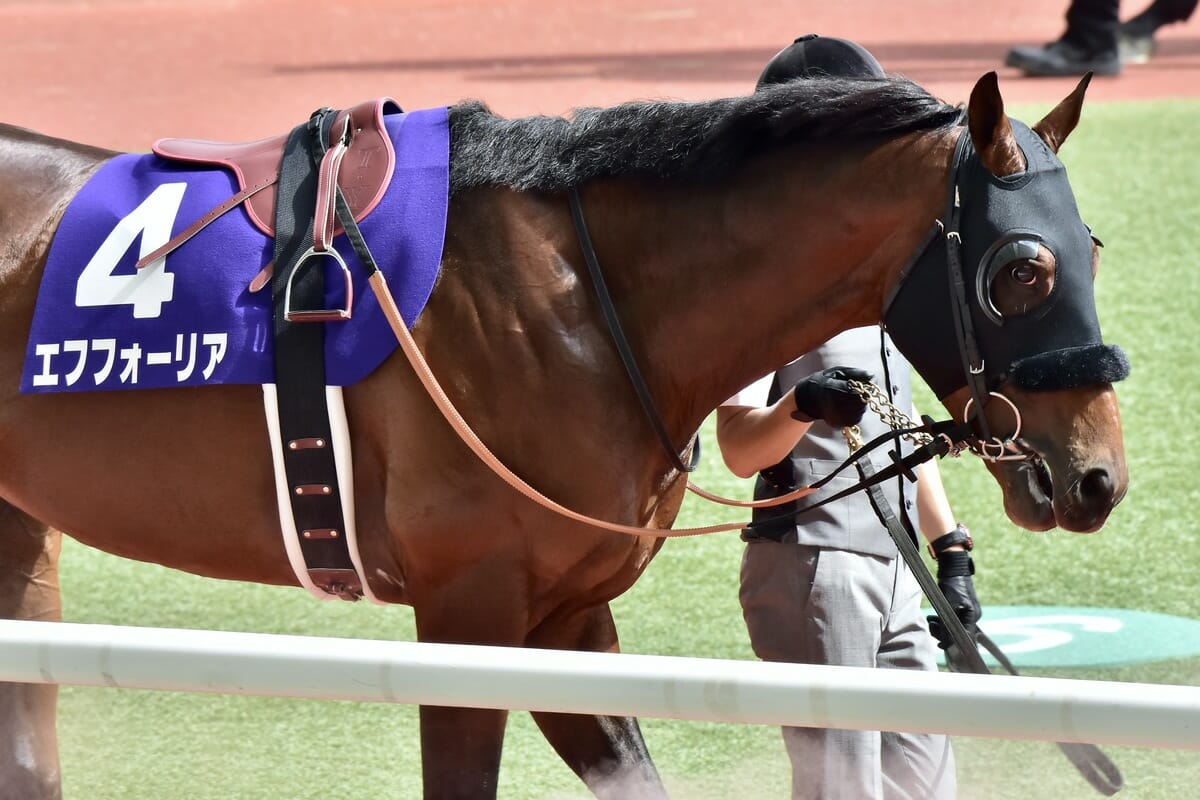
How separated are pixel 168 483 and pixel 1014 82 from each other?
8782 mm

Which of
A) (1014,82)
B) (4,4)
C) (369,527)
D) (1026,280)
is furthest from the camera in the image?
(4,4)

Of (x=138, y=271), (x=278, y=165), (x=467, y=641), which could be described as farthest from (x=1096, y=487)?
(x=138, y=271)

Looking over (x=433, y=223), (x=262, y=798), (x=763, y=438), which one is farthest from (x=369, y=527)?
(x=262, y=798)

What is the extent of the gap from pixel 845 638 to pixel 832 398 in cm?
59

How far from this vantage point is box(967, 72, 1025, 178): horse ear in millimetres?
2133

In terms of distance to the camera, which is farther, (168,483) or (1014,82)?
(1014,82)

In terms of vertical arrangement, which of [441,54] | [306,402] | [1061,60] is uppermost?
[441,54]

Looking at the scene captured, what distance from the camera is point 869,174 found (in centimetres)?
232

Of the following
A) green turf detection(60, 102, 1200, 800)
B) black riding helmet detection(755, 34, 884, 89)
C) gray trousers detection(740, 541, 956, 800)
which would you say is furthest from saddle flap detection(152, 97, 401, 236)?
green turf detection(60, 102, 1200, 800)

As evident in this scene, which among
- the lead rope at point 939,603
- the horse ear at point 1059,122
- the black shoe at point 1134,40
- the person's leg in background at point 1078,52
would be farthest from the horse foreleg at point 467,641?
the black shoe at point 1134,40

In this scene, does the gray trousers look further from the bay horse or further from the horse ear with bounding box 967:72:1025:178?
the horse ear with bounding box 967:72:1025:178

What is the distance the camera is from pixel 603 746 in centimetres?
274

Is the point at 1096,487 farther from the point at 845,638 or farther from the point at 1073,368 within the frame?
the point at 845,638

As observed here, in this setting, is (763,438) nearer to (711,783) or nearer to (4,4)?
(711,783)
